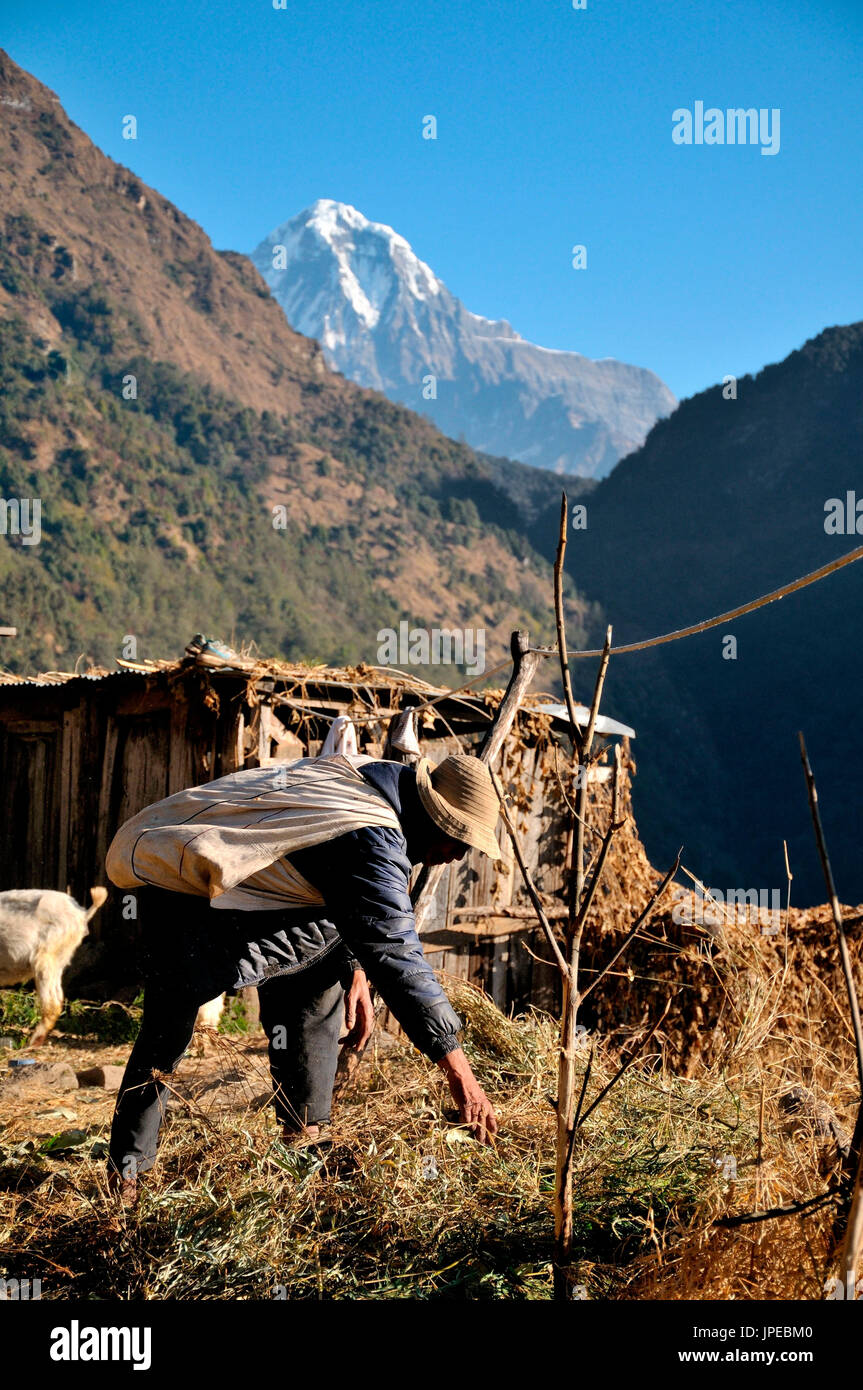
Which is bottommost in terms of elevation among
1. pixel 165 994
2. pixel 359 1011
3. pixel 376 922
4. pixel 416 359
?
pixel 359 1011

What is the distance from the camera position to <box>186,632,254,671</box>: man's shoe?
6.78 m

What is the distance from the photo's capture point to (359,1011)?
367 cm

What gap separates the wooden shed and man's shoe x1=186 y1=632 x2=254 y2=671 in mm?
86

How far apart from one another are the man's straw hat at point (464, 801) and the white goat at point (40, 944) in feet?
16.1

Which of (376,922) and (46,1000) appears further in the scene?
(46,1000)

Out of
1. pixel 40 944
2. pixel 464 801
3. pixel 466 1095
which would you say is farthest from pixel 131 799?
pixel 466 1095

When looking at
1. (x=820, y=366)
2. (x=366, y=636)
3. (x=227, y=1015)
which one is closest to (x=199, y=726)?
(x=227, y=1015)

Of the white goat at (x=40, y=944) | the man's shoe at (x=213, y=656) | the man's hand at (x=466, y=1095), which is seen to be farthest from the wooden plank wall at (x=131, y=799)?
the man's hand at (x=466, y=1095)

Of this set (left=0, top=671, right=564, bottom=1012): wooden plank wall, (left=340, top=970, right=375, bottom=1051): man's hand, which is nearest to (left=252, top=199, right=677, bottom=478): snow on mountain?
(left=0, top=671, right=564, bottom=1012): wooden plank wall

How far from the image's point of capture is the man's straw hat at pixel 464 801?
2.97 meters

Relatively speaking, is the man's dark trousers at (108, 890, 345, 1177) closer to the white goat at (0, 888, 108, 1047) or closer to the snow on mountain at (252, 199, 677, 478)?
the white goat at (0, 888, 108, 1047)

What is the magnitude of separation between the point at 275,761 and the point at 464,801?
416cm

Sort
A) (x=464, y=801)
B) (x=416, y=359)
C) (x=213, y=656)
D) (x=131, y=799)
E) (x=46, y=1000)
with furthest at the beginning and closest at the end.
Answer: (x=416, y=359) < (x=131, y=799) < (x=46, y=1000) < (x=213, y=656) < (x=464, y=801)

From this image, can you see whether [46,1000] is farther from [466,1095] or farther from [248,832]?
[466,1095]
